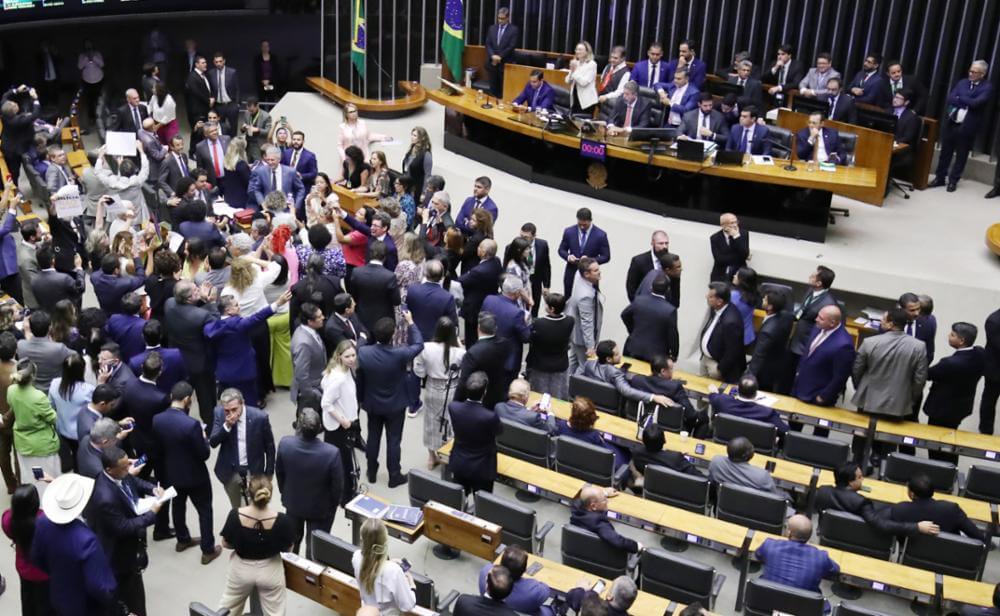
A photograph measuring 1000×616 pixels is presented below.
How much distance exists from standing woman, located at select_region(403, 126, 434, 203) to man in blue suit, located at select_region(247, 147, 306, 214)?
126 cm

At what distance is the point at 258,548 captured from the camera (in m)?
5.95

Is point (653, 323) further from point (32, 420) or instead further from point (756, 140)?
point (32, 420)

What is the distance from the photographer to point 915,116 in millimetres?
13344

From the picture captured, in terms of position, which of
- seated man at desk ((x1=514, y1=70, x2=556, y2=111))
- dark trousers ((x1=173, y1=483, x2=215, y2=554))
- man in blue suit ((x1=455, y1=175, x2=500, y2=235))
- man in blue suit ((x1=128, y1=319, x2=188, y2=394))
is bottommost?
dark trousers ((x1=173, y1=483, x2=215, y2=554))

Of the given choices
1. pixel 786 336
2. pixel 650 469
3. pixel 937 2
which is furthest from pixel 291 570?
pixel 937 2

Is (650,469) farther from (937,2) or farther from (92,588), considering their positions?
(937,2)

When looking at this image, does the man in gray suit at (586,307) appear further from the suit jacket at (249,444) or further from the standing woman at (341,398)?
the suit jacket at (249,444)

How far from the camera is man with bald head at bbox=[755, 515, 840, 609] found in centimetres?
627

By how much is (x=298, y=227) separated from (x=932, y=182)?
8.67 metres

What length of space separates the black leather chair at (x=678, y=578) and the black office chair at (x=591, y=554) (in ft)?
0.49

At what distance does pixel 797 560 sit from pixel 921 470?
1882 millimetres

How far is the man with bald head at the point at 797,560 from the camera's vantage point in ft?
20.6

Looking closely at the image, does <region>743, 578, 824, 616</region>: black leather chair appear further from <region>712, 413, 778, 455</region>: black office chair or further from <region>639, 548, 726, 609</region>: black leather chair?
<region>712, 413, 778, 455</region>: black office chair

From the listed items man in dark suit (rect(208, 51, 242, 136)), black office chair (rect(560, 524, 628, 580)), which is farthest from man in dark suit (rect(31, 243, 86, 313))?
man in dark suit (rect(208, 51, 242, 136))
